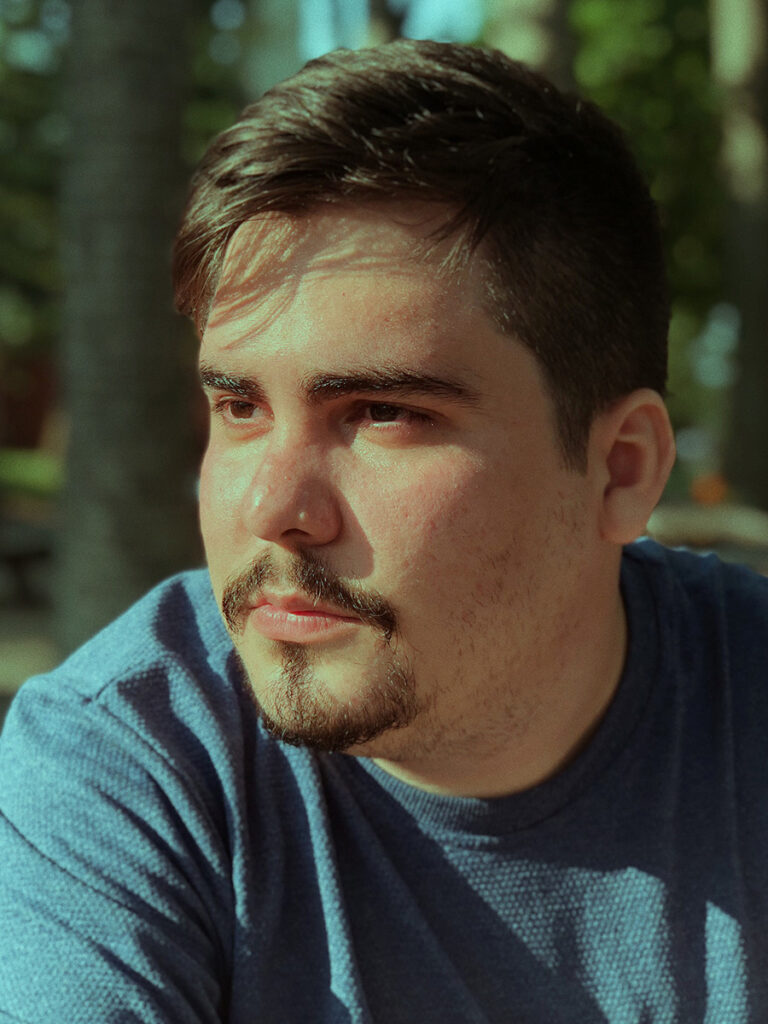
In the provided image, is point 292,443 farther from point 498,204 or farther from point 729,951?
point 729,951

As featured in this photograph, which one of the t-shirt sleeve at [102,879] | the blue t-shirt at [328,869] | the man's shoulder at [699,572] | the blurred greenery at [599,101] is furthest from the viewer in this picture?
the blurred greenery at [599,101]

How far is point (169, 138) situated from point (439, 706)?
373 cm

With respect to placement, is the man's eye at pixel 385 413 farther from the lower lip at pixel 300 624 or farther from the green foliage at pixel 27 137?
the green foliage at pixel 27 137

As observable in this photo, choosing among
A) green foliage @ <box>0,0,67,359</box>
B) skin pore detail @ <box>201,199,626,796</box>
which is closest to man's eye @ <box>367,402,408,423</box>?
skin pore detail @ <box>201,199,626,796</box>

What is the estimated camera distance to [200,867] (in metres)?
2.01

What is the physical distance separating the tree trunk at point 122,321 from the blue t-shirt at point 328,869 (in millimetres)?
2950

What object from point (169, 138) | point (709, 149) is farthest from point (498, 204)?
point (709, 149)

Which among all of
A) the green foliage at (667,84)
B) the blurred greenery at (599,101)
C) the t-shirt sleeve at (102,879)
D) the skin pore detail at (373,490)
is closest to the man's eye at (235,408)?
the skin pore detail at (373,490)

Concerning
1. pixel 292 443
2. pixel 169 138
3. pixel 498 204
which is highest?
pixel 169 138

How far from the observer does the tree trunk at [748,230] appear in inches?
536

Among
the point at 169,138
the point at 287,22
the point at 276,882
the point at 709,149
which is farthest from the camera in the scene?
the point at 709,149

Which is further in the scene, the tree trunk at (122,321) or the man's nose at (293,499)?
the tree trunk at (122,321)

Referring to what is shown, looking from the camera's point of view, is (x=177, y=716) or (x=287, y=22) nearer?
(x=177, y=716)

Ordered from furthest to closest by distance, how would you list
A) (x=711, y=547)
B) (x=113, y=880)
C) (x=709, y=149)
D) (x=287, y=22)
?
(x=709, y=149)
(x=287, y=22)
(x=711, y=547)
(x=113, y=880)
